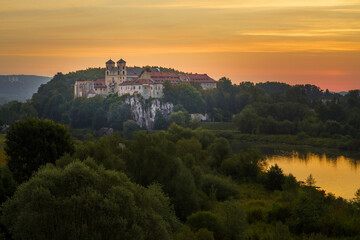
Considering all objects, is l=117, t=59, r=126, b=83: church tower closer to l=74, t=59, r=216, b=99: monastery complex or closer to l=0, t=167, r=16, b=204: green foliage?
l=74, t=59, r=216, b=99: monastery complex

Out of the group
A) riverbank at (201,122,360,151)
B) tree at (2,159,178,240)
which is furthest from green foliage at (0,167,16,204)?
riverbank at (201,122,360,151)

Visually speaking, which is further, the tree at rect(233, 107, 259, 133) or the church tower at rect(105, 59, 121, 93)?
the church tower at rect(105, 59, 121, 93)

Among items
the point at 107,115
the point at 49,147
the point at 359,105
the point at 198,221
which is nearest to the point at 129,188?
the point at 198,221

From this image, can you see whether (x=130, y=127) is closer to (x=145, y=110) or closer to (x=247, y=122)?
(x=145, y=110)

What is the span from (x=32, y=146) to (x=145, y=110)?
7085 cm

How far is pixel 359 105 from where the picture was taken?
310 feet

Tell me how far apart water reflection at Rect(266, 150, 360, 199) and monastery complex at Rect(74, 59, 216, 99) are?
43.3 meters

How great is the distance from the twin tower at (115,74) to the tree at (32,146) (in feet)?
269

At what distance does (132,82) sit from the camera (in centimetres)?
9731

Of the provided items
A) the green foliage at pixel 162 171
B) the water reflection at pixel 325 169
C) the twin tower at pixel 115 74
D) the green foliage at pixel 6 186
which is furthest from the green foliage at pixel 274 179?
the twin tower at pixel 115 74

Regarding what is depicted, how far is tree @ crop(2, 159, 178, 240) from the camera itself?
47.9ft

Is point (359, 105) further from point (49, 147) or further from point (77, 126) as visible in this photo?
point (49, 147)

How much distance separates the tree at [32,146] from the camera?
880 inches

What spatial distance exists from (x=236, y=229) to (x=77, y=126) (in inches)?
3200
